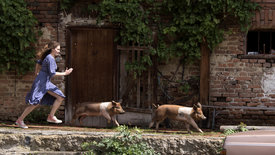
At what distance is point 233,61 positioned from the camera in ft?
25.0

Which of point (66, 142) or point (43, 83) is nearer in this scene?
point (66, 142)

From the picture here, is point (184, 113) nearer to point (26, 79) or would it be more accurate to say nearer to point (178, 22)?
point (178, 22)

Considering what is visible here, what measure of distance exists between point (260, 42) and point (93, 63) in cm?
365

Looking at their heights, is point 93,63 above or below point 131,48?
below

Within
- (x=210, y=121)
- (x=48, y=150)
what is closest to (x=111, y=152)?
(x=48, y=150)

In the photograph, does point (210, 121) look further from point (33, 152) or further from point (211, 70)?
point (33, 152)

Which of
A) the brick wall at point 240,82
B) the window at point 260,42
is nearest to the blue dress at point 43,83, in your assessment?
the brick wall at point 240,82

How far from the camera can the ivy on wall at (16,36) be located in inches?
290

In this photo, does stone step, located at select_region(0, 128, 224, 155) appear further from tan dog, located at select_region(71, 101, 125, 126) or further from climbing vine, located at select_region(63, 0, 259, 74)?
climbing vine, located at select_region(63, 0, 259, 74)

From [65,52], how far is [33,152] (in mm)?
2875

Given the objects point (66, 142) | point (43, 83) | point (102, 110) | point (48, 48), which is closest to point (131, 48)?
point (102, 110)

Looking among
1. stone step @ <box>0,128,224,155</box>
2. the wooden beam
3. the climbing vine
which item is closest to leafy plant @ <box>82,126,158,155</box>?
stone step @ <box>0,128,224,155</box>

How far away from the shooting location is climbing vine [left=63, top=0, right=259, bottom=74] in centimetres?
737

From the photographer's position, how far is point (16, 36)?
24.3 feet
